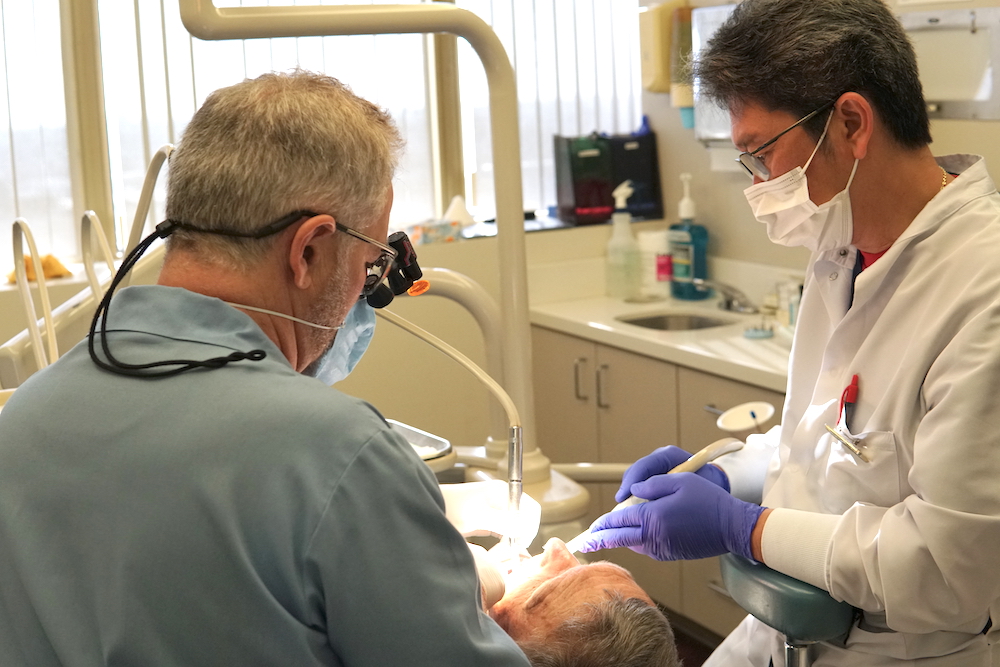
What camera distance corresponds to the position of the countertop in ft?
8.13

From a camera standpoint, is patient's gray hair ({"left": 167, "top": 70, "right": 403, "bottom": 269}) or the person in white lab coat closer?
patient's gray hair ({"left": 167, "top": 70, "right": 403, "bottom": 269})

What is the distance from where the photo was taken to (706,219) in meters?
3.40

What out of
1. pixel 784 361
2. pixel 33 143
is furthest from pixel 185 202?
pixel 33 143

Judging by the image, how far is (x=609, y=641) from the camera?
1152 mm

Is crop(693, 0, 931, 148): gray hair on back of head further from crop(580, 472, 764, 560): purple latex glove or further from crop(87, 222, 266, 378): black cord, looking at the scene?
crop(87, 222, 266, 378): black cord

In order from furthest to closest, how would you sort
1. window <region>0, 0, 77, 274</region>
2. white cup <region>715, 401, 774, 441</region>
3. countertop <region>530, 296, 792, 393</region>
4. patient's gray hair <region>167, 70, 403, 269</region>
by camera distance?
window <region>0, 0, 77, 274</region>, countertop <region>530, 296, 792, 393</region>, white cup <region>715, 401, 774, 441</region>, patient's gray hair <region>167, 70, 403, 269</region>

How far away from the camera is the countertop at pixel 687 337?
8.13ft

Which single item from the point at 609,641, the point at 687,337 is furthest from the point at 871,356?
the point at 687,337

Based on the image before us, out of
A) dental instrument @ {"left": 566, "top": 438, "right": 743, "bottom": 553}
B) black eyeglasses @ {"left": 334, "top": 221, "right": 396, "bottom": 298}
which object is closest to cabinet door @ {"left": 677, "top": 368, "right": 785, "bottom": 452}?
dental instrument @ {"left": 566, "top": 438, "right": 743, "bottom": 553}

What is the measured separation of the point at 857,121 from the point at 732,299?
6.09 ft

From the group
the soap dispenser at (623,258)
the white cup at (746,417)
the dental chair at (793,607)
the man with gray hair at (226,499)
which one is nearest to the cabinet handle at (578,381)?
the soap dispenser at (623,258)

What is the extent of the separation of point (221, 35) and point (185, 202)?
453 mm

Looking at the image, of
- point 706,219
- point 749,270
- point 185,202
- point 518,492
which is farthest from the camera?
point 706,219

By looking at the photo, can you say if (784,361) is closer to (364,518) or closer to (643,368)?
(643,368)
